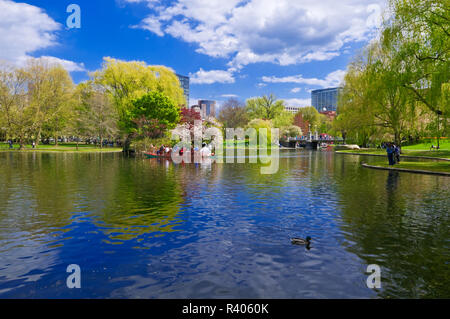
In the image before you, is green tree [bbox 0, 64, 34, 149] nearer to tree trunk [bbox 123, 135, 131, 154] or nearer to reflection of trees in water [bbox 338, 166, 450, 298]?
tree trunk [bbox 123, 135, 131, 154]

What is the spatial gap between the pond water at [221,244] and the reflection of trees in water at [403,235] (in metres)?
0.03

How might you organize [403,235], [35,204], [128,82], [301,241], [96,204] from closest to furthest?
[301,241] < [403,235] < [35,204] < [96,204] < [128,82]

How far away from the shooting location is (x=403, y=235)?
8.38 m

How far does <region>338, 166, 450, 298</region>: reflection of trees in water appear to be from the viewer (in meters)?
5.62

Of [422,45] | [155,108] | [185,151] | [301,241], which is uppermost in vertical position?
[422,45]

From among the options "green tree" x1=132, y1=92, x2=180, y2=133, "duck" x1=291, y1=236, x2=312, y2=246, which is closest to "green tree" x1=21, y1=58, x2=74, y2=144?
"green tree" x1=132, y1=92, x2=180, y2=133

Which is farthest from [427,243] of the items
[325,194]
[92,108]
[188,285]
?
[92,108]

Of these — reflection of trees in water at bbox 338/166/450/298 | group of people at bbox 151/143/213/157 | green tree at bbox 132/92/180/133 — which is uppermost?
green tree at bbox 132/92/180/133

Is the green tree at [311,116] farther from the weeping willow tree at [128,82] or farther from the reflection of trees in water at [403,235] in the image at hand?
the reflection of trees in water at [403,235]

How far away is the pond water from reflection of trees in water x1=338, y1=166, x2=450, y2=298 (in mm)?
29

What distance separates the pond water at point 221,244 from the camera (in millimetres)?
5480

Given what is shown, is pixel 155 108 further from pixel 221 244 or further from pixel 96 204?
pixel 221 244

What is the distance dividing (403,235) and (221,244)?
4.94m

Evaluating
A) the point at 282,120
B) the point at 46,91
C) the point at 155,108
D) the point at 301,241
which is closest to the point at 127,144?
the point at 155,108
